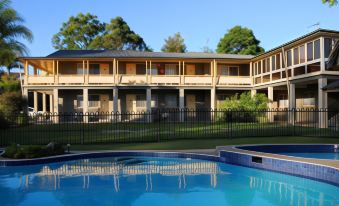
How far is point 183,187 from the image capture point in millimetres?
8508

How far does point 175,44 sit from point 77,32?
19.7 metres

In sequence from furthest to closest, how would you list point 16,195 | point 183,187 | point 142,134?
point 142,134 → point 183,187 → point 16,195

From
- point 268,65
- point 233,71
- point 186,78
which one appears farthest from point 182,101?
point 268,65

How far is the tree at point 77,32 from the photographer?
48.9 meters

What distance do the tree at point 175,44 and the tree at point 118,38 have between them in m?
6.58

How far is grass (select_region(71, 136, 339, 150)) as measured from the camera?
13.5 m

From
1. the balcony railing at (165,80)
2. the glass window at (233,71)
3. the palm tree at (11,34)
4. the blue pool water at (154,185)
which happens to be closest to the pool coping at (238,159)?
the blue pool water at (154,185)

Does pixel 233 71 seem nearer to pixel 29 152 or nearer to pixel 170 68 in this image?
pixel 170 68

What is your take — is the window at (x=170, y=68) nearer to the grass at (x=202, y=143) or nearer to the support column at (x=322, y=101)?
the support column at (x=322, y=101)

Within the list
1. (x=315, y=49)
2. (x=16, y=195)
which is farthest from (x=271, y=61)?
(x=16, y=195)

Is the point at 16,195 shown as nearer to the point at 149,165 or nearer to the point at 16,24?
the point at 149,165

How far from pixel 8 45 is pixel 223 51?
3768cm

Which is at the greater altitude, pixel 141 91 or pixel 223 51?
pixel 223 51

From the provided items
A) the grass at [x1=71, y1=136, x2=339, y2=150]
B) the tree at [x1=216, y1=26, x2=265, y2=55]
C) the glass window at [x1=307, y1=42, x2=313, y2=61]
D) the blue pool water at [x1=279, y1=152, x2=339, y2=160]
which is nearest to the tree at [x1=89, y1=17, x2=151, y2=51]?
the tree at [x1=216, y1=26, x2=265, y2=55]
